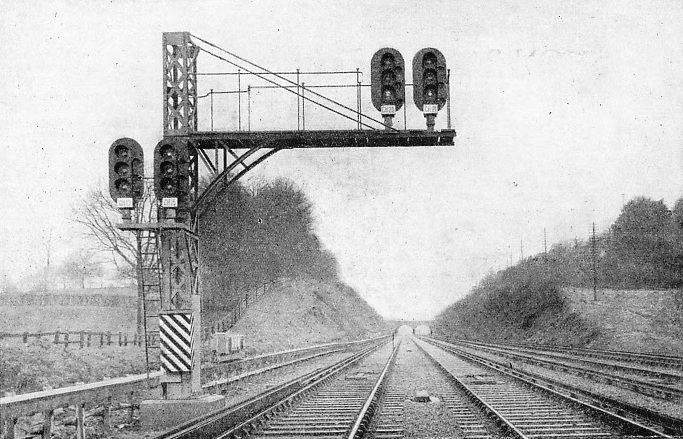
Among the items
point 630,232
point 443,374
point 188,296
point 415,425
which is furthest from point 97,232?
point 630,232

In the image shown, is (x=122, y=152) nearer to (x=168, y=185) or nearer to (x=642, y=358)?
(x=168, y=185)

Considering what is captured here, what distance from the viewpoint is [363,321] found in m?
103

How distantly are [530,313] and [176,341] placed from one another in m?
55.8

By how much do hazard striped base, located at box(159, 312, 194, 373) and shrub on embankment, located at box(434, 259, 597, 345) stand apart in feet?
134

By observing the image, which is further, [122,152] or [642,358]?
[642,358]

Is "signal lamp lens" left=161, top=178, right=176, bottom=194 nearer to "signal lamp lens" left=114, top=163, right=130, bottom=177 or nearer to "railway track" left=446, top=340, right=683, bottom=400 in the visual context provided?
"signal lamp lens" left=114, top=163, right=130, bottom=177

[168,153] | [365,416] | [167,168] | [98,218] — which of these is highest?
[98,218]

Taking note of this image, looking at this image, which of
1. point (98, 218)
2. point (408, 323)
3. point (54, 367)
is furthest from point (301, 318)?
point (408, 323)

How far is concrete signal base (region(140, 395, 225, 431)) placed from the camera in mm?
13938

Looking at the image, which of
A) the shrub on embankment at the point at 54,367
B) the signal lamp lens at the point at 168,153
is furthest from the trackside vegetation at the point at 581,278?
the signal lamp lens at the point at 168,153

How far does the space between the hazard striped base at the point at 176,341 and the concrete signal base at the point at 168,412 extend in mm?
750

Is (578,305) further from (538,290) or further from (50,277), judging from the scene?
(50,277)

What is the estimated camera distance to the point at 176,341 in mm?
14773

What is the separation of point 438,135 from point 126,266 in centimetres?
4014
